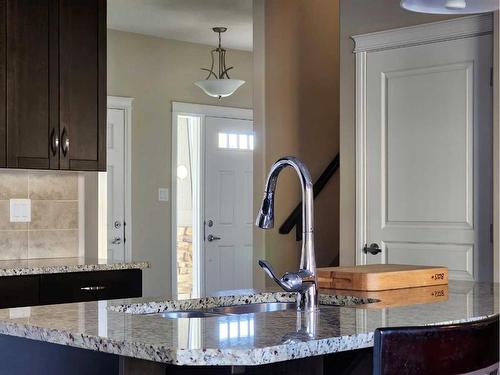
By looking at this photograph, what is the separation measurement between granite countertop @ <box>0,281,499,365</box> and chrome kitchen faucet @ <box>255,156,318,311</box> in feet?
0.31

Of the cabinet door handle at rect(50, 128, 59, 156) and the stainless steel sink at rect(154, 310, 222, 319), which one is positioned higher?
the cabinet door handle at rect(50, 128, 59, 156)

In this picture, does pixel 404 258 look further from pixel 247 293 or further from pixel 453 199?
pixel 247 293

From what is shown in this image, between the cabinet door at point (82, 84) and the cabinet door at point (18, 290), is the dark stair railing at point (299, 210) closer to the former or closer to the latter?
the cabinet door at point (82, 84)

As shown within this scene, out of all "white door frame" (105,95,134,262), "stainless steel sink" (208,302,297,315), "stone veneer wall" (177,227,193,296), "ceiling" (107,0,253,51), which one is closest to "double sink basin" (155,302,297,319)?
"stainless steel sink" (208,302,297,315)

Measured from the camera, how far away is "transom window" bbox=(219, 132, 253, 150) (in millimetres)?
7859

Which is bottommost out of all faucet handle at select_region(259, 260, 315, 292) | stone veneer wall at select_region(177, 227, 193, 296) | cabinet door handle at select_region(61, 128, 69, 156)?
stone veneer wall at select_region(177, 227, 193, 296)

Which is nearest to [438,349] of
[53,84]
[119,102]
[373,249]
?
[53,84]

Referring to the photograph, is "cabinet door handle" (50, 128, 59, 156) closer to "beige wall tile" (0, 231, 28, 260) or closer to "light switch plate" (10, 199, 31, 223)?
"light switch plate" (10, 199, 31, 223)

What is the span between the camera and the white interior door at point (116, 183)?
22.7 feet

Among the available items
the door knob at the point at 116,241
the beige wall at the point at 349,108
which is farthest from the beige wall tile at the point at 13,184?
the door knob at the point at 116,241

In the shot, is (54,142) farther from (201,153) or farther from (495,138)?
(201,153)

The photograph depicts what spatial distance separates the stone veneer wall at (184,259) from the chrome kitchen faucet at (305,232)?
224 inches

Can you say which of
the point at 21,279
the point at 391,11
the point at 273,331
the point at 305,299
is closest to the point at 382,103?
the point at 391,11

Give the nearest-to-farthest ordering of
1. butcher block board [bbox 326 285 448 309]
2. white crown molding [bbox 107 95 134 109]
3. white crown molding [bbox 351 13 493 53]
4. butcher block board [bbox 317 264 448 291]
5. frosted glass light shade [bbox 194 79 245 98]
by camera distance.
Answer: butcher block board [bbox 326 285 448 309] → butcher block board [bbox 317 264 448 291] → white crown molding [bbox 351 13 493 53] → frosted glass light shade [bbox 194 79 245 98] → white crown molding [bbox 107 95 134 109]
